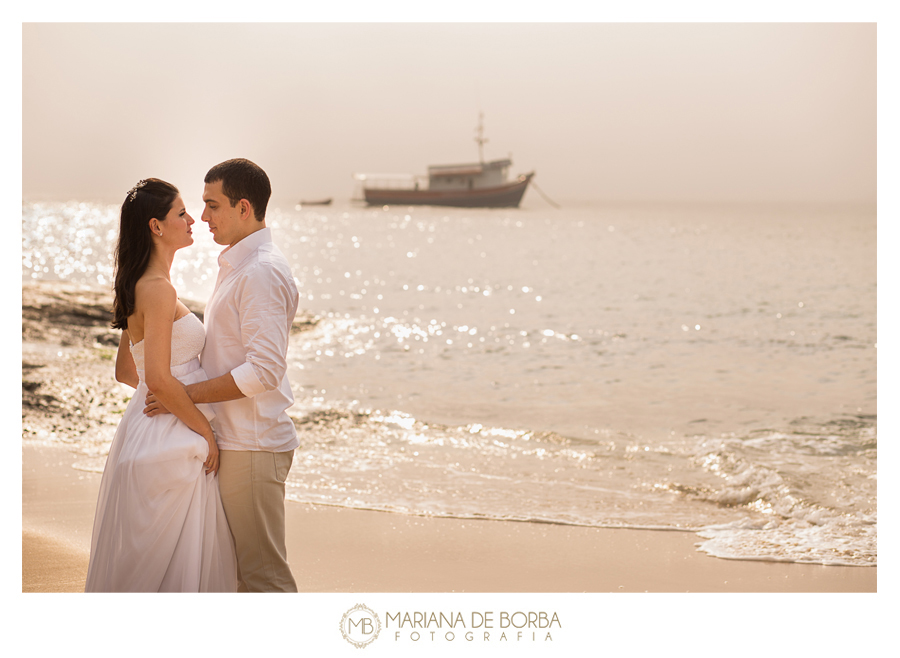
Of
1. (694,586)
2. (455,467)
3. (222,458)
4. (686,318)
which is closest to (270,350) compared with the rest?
(222,458)

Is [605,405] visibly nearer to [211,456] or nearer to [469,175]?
[211,456]

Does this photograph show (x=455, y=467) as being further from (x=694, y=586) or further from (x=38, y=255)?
(x=38, y=255)

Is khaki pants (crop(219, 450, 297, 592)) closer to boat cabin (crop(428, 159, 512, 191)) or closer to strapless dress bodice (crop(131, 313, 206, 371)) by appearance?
strapless dress bodice (crop(131, 313, 206, 371))

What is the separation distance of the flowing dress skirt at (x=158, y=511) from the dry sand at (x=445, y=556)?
3.21 feet

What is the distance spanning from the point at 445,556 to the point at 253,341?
6.36 feet

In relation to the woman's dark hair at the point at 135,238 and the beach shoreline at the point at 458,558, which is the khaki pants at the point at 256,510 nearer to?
the woman's dark hair at the point at 135,238

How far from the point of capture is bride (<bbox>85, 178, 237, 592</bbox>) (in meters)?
2.35

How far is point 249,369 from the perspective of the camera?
7.50ft

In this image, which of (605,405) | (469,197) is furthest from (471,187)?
(605,405)

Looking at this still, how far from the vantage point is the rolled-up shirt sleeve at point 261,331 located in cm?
229
